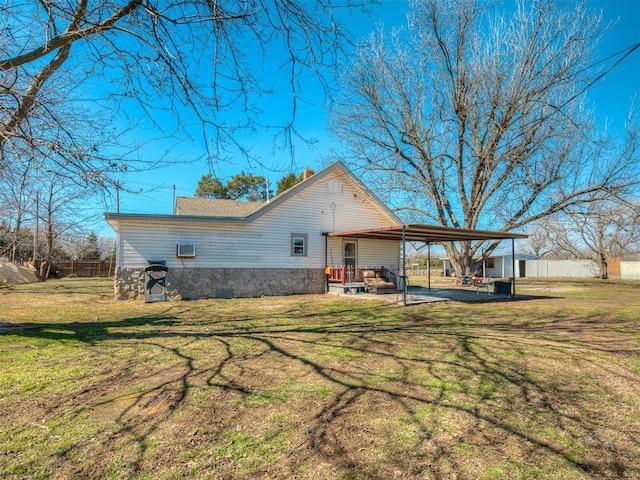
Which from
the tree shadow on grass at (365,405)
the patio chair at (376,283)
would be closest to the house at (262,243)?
the patio chair at (376,283)

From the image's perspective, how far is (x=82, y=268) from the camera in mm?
30938

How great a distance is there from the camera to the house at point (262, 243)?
1323cm

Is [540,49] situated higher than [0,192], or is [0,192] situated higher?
[540,49]

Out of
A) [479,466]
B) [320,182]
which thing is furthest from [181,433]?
[320,182]

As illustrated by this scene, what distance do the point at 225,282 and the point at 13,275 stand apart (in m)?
15.8

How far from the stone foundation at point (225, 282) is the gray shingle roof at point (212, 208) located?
4.09 m

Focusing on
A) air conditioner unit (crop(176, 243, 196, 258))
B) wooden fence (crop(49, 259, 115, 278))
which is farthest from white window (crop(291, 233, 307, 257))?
wooden fence (crop(49, 259, 115, 278))

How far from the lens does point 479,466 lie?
258cm

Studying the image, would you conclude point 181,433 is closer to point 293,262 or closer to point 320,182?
point 293,262

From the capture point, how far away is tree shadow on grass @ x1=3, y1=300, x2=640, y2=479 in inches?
104

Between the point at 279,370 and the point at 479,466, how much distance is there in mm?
2592

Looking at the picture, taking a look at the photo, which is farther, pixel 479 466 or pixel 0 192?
pixel 0 192

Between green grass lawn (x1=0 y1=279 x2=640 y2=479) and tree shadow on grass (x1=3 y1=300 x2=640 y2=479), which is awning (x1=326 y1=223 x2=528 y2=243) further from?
tree shadow on grass (x1=3 y1=300 x2=640 y2=479)

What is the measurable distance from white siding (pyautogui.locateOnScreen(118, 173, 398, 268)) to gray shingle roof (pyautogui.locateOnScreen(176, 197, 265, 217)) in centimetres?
314
